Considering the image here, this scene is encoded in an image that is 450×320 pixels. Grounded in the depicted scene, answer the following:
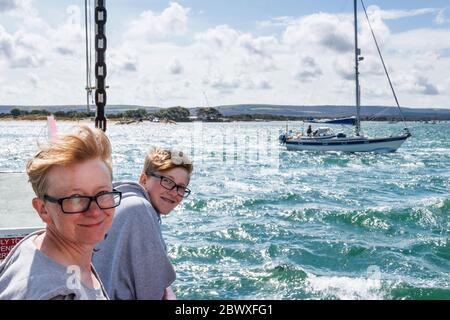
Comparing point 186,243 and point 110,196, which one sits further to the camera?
point 186,243

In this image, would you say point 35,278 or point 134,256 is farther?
point 134,256

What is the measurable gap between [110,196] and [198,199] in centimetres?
2303

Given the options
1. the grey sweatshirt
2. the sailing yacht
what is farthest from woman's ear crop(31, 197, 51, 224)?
the sailing yacht

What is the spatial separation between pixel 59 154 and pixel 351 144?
5648 centimetres

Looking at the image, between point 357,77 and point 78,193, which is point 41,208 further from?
point 357,77

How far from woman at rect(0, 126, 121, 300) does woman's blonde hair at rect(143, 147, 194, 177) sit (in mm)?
1570

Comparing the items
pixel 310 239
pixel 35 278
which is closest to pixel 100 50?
pixel 35 278

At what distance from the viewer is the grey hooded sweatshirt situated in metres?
3.03

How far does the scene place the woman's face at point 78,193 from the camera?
2.03 meters

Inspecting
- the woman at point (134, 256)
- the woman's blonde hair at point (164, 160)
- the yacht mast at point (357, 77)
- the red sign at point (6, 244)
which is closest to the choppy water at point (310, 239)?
the woman at point (134, 256)

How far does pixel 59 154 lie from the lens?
2010 millimetres

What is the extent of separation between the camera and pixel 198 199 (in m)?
25.1
